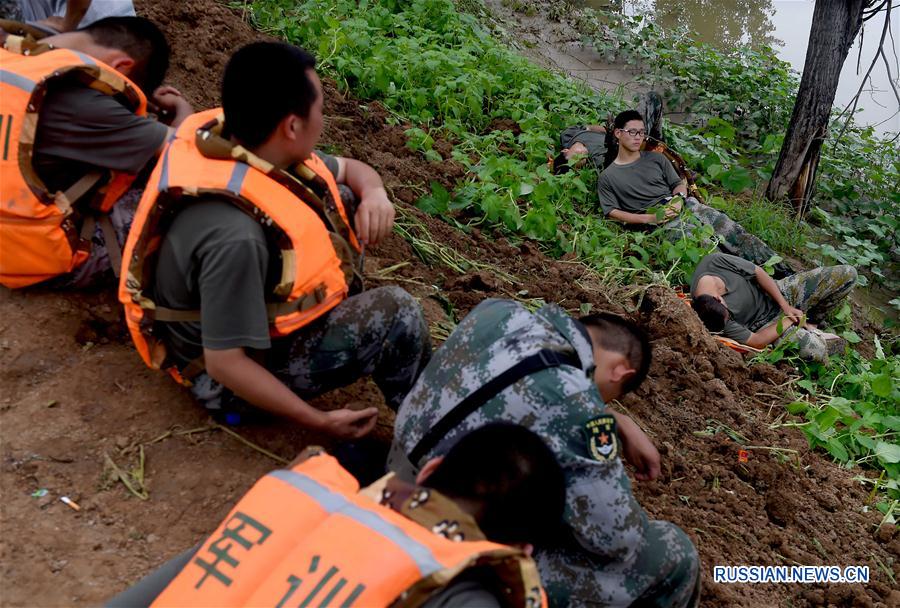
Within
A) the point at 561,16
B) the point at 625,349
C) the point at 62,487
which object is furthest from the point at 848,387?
the point at 561,16

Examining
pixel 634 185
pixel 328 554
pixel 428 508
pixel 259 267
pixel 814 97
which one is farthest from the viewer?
pixel 814 97

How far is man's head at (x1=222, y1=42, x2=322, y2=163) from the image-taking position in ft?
7.32

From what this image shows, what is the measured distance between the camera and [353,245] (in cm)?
272

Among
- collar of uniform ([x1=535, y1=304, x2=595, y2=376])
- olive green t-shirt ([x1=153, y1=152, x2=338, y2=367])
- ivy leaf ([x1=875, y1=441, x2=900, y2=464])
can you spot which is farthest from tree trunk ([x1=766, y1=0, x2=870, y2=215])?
olive green t-shirt ([x1=153, y1=152, x2=338, y2=367])

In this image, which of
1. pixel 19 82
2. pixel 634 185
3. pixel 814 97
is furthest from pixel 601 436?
pixel 814 97

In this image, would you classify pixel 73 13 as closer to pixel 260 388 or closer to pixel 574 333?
pixel 260 388

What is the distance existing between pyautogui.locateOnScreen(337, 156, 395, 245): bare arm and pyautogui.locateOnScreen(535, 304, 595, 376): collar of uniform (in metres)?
0.68

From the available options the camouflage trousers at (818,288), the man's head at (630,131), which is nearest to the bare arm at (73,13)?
the man's head at (630,131)

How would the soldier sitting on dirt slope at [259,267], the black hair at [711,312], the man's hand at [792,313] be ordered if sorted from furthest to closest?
the man's hand at [792,313] → the black hair at [711,312] → the soldier sitting on dirt slope at [259,267]

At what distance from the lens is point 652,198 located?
6.38 meters

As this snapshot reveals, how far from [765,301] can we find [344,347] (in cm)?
403

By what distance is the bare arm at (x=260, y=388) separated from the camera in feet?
7.15

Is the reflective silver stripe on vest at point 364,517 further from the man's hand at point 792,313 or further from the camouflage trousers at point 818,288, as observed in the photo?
the camouflage trousers at point 818,288

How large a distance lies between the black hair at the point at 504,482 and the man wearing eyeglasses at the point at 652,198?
455 centimetres
